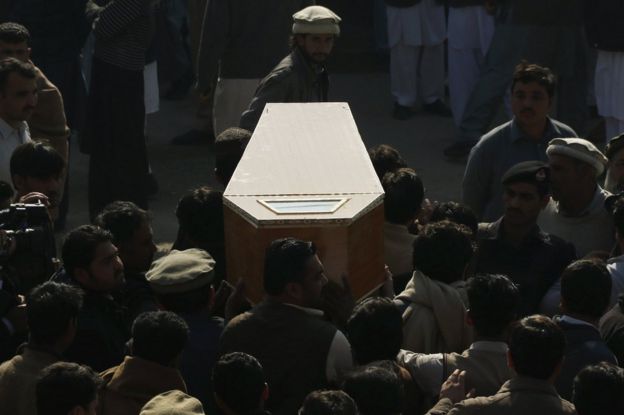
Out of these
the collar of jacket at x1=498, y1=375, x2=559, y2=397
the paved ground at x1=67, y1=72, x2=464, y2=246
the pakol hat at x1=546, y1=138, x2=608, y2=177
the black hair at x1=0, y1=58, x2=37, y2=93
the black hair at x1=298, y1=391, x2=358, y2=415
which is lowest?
the paved ground at x1=67, y1=72, x2=464, y2=246

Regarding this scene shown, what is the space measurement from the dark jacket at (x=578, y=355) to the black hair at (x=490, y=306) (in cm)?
23

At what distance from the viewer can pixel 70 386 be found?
14.5 feet

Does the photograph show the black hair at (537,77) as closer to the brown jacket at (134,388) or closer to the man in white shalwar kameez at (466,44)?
the brown jacket at (134,388)

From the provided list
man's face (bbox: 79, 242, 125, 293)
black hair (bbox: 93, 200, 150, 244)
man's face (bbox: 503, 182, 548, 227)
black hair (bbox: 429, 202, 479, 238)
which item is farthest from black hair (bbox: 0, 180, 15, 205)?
man's face (bbox: 503, 182, 548, 227)

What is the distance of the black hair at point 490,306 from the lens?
4969 mm

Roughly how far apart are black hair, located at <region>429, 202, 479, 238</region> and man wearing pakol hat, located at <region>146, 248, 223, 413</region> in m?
1.19

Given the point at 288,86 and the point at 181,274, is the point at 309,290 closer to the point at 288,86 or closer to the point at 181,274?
the point at 181,274

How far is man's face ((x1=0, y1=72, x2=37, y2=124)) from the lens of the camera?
738cm

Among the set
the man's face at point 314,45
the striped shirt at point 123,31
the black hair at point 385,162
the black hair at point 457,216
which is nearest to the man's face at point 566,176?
the black hair at point 457,216

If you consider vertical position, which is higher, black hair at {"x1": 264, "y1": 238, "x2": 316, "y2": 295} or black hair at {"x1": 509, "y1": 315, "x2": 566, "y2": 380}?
black hair at {"x1": 264, "y1": 238, "x2": 316, "y2": 295}

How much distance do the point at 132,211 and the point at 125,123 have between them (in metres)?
3.27

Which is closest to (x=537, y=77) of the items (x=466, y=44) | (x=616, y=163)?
(x=616, y=163)

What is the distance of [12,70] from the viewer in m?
7.40

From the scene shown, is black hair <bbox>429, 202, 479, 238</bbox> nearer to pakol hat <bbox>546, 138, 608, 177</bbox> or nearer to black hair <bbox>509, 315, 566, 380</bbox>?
pakol hat <bbox>546, 138, 608, 177</bbox>
